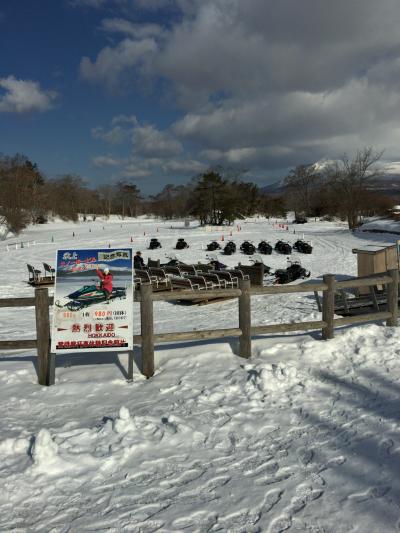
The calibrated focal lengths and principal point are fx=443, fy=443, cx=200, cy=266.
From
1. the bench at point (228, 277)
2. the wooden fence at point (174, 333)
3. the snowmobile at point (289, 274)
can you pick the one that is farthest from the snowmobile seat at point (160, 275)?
the wooden fence at point (174, 333)

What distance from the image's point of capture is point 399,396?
536 centimetres

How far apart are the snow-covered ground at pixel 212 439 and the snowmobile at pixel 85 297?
3.46 feet

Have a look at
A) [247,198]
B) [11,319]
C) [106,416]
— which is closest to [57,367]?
[106,416]

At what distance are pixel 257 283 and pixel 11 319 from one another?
8.63 m

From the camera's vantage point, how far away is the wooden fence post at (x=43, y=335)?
5977mm

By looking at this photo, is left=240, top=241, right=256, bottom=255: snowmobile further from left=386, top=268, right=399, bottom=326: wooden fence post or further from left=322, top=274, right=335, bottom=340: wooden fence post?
left=322, top=274, right=335, bottom=340: wooden fence post

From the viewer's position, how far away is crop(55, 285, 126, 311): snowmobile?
19.5 ft

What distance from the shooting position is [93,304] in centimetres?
598

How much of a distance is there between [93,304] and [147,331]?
83 centimetres

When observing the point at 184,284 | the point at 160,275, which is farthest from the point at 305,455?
the point at 160,275

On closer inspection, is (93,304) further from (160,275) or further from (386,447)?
(160,275)

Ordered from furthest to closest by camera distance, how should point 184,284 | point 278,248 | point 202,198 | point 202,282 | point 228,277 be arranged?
point 202,198, point 278,248, point 228,277, point 184,284, point 202,282

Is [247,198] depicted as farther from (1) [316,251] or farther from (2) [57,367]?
(2) [57,367]

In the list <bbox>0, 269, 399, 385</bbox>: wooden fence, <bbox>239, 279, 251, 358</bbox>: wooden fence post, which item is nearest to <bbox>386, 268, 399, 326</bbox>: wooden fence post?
<bbox>0, 269, 399, 385</bbox>: wooden fence
